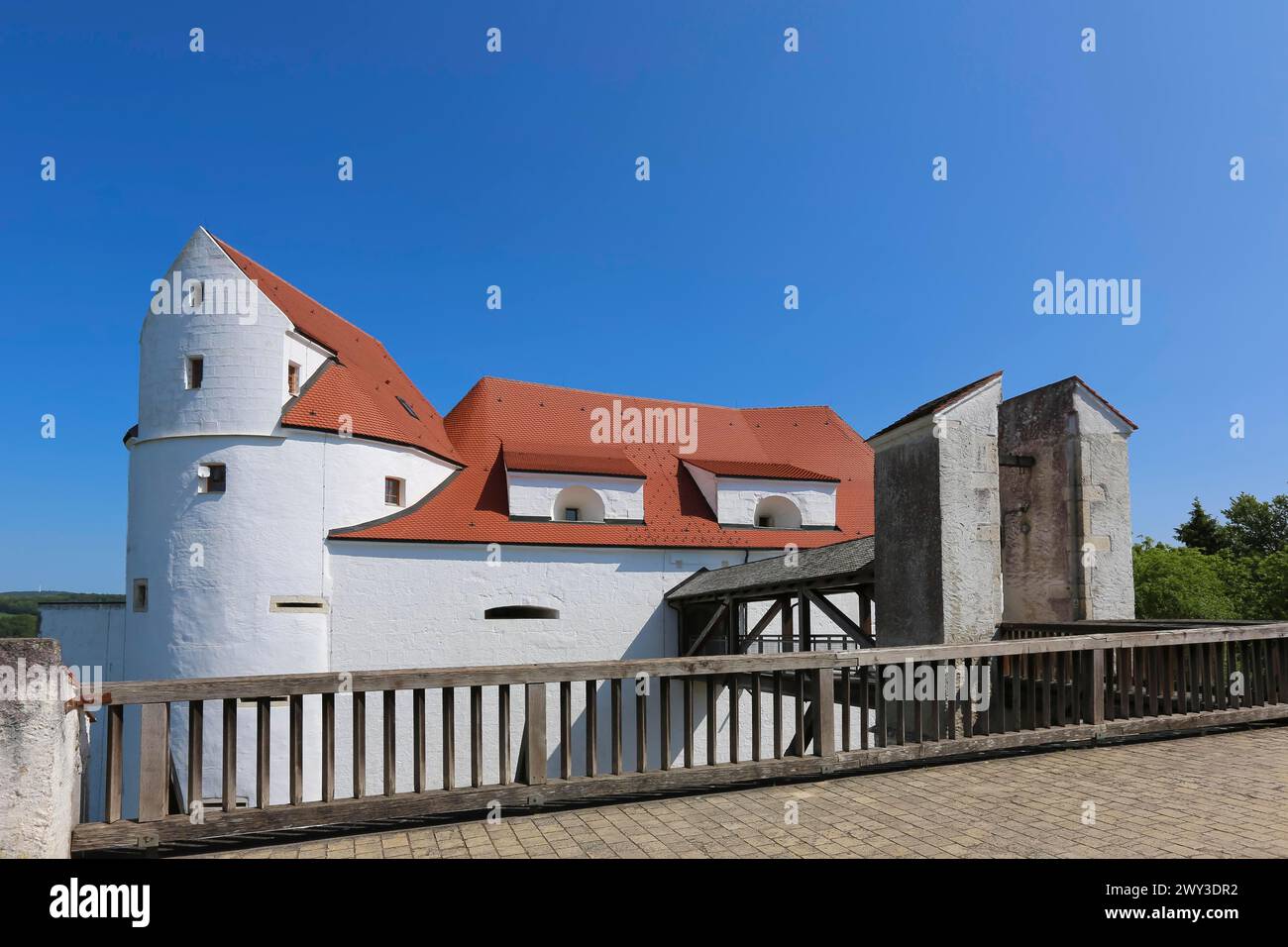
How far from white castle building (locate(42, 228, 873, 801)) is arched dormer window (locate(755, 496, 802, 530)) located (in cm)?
13

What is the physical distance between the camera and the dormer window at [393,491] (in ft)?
69.9

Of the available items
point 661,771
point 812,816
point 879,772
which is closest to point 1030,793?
point 879,772

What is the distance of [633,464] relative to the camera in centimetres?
2420

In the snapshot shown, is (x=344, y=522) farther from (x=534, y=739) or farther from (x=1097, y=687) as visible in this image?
(x=1097, y=687)

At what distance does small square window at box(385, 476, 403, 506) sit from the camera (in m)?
21.3

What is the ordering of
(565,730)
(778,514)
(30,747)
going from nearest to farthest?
(30,747), (565,730), (778,514)

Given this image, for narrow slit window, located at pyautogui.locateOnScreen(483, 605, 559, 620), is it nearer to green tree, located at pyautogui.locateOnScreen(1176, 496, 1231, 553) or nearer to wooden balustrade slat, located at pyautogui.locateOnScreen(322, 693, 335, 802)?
wooden balustrade slat, located at pyautogui.locateOnScreen(322, 693, 335, 802)

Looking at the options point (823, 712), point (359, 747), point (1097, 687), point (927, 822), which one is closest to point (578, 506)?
point (1097, 687)

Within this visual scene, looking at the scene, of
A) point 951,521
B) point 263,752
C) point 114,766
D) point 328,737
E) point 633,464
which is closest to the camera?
point 114,766

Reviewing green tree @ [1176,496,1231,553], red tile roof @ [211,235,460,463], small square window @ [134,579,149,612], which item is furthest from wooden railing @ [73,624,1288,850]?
green tree @ [1176,496,1231,553]

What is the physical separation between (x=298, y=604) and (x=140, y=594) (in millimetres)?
4054

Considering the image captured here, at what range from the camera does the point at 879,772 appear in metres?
5.67

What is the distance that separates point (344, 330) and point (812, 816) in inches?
949
